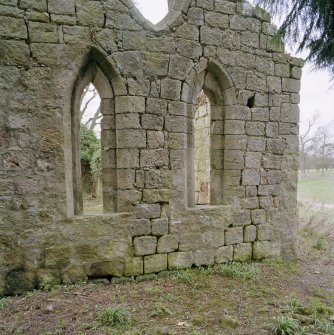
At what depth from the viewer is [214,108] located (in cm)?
455

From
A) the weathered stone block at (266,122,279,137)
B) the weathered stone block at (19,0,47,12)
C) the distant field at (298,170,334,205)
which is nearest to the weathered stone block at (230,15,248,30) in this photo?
the weathered stone block at (266,122,279,137)

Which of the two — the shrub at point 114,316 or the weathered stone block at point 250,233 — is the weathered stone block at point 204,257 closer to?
the weathered stone block at point 250,233

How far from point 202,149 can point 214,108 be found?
1.94 m

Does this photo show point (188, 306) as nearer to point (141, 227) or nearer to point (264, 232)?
point (141, 227)

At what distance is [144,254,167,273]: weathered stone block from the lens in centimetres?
391

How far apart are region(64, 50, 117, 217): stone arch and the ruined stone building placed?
16 mm

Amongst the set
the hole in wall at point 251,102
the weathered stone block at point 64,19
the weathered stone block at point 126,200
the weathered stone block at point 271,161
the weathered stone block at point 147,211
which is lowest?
the weathered stone block at point 147,211

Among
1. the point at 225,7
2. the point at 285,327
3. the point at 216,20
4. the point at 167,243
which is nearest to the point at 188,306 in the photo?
the point at 167,243

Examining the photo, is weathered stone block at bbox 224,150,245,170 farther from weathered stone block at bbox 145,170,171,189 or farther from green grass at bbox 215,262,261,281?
green grass at bbox 215,262,261,281

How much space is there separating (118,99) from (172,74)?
87 cm

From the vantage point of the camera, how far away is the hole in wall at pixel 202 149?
242 inches

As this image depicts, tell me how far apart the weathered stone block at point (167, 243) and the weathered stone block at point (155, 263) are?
0.09 metres

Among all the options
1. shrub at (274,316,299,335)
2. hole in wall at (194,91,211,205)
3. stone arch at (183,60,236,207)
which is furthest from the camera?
hole in wall at (194,91,211,205)

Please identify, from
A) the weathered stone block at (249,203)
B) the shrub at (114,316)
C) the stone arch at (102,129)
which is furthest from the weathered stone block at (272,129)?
the shrub at (114,316)
